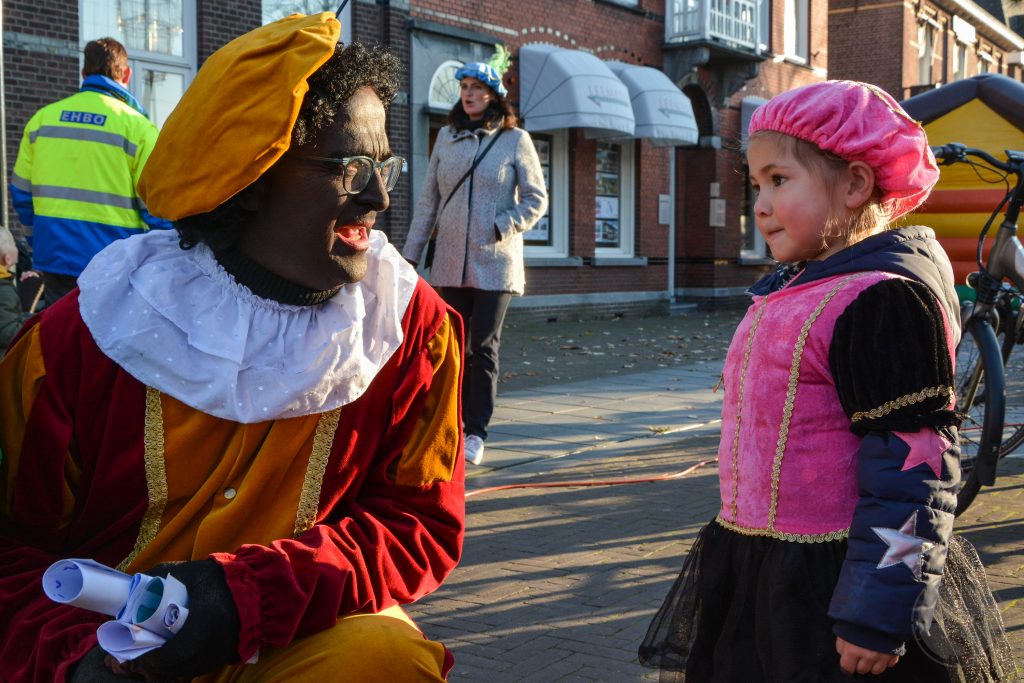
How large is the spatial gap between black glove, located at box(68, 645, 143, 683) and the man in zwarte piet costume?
0.06ft

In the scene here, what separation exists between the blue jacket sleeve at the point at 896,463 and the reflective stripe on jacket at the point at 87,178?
14.9ft

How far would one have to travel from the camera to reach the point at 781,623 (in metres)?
2.13

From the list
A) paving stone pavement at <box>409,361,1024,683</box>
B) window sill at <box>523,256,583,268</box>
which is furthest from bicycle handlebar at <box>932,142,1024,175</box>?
window sill at <box>523,256,583,268</box>

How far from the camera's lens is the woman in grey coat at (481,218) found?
6.31 meters

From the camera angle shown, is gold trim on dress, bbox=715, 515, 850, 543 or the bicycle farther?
the bicycle

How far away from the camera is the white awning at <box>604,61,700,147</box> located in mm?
18562

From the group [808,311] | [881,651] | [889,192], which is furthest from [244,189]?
[881,651]

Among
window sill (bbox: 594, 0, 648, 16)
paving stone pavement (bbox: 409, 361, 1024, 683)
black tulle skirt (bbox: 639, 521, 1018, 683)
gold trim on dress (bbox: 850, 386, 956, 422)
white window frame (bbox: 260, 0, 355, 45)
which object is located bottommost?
paving stone pavement (bbox: 409, 361, 1024, 683)

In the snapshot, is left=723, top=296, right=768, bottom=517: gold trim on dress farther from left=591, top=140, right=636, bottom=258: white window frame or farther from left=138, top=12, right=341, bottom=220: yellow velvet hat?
left=591, top=140, right=636, bottom=258: white window frame

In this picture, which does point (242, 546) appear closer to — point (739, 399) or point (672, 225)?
point (739, 399)

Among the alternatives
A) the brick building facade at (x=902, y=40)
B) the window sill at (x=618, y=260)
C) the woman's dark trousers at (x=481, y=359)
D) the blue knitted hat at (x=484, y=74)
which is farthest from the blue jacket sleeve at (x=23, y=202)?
the brick building facade at (x=902, y=40)

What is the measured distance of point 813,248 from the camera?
2.29 m

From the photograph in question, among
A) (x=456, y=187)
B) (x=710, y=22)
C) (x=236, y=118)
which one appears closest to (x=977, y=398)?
(x=456, y=187)

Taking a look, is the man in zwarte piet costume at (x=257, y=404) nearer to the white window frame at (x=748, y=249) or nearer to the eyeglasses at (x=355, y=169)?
the eyeglasses at (x=355, y=169)
